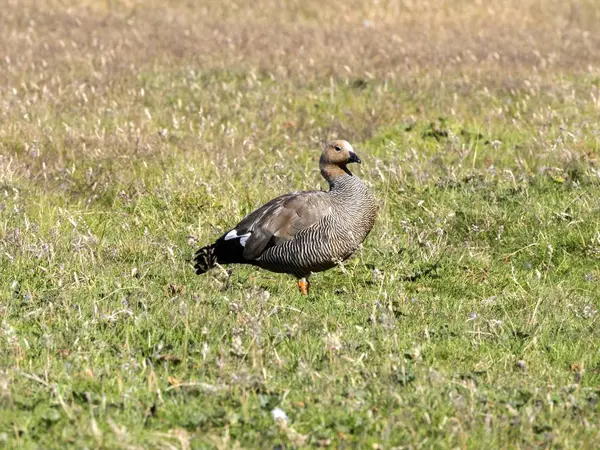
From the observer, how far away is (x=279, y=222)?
767 cm

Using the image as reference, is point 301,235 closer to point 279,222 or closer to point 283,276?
point 279,222

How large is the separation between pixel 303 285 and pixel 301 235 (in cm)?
39

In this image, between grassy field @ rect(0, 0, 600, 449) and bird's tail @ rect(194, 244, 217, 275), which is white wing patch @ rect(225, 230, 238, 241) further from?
grassy field @ rect(0, 0, 600, 449)

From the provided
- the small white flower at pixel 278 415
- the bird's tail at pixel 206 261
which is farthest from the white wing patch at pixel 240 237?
the small white flower at pixel 278 415

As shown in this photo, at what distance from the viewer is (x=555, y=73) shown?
15.2 metres

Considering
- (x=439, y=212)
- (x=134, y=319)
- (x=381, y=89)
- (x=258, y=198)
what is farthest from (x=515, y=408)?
(x=381, y=89)

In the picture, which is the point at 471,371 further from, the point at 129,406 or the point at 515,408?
the point at 129,406

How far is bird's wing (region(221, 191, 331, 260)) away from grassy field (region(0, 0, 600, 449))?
350 millimetres

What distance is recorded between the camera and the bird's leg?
7.53m

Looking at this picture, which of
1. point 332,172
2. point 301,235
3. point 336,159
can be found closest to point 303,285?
point 301,235

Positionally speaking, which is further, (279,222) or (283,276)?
(283,276)

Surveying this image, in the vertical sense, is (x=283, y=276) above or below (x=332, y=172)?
below

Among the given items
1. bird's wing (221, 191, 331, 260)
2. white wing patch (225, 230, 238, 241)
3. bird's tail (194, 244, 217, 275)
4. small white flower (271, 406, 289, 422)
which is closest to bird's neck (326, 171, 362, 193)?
bird's wing (221, 191, 331, 260)

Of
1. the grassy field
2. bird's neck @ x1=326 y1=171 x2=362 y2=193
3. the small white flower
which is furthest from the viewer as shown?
bird's neck @ x1=326 y1=171 x2=362 y2=193
